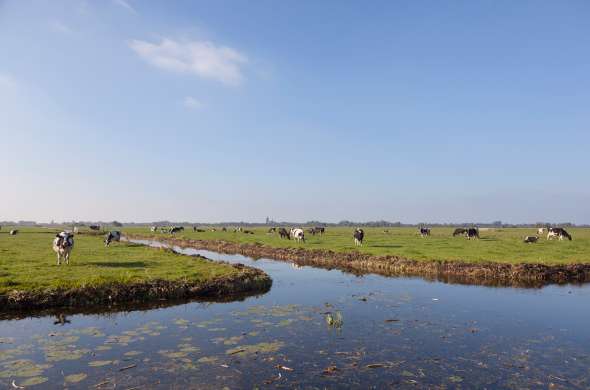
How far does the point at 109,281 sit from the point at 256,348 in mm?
11040

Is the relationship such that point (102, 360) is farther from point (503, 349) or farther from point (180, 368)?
point (503, 349)

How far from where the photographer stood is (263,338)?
13828mm

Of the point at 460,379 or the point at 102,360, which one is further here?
the point at 102,360

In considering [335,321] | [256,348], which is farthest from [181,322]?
[335,321]

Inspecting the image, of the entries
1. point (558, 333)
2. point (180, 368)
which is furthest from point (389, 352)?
point (558, 333)

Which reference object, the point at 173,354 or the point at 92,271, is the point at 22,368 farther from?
the point at 92,271

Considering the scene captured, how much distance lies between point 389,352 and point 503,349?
3.76 m

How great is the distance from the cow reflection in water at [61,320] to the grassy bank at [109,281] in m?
1.55

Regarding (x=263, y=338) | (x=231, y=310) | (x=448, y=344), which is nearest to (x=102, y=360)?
(x=263, y=338)

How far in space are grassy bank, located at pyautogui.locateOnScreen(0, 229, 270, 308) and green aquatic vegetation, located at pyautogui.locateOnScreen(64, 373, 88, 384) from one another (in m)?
8.82

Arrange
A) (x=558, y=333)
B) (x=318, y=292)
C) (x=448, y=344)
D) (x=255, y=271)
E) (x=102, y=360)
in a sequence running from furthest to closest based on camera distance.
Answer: (x=255, y=271) → (x=318, y=292) → (x=558, y=333) → (x=448, y=344) → (x=102, y=360)

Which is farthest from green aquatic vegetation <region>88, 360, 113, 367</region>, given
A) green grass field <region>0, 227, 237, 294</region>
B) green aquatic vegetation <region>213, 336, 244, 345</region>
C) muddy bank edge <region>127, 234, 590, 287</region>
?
muddy bank edge <region>127, 234, 590, 287</region>

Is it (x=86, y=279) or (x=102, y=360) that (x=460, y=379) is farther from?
(x=86, y=279)

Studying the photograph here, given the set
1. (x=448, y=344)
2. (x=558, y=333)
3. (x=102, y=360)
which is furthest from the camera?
(x=558, y=333)
